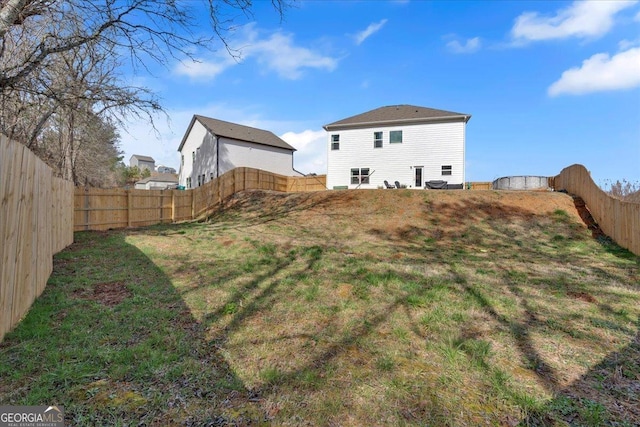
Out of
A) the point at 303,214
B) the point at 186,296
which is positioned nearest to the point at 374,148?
the point at 303,214

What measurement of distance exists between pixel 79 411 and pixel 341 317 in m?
2.58

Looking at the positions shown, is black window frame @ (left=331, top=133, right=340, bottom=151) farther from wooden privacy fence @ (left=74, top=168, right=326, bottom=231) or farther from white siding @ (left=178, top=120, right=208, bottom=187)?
white siding @ (left=178, top=120, right=208, bottom=187)

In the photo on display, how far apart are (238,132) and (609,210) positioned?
2588 cm

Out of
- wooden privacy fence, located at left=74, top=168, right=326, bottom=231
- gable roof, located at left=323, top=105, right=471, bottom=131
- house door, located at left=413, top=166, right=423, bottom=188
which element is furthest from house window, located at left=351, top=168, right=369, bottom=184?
wooden privacy fence, located at left=74, top=168, right=326, bottom=231

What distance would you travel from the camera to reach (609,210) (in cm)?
889

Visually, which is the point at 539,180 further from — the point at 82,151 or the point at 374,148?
the point at 82,151

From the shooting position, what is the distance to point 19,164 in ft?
11.1

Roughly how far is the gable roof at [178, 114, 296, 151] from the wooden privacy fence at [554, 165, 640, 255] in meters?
23.0

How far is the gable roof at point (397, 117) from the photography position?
20469 millimetres

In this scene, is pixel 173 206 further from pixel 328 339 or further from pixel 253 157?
pixel 328 339

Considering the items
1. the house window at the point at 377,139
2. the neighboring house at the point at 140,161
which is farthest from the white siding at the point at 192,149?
the neighboring house at the point at 140,161

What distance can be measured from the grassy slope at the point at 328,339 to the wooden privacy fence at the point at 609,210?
0.88 m

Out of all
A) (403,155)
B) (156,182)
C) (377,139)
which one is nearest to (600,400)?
(403,155)

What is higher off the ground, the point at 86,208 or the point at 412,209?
the point at 412,209
